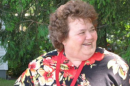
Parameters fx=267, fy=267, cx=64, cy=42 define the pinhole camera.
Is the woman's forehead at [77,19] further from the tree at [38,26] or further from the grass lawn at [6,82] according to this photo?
the grass lawn at [6,82]

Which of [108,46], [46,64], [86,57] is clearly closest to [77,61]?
[86,57]

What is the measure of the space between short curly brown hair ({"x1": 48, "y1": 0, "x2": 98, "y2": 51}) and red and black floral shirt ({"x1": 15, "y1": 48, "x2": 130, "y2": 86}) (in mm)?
240

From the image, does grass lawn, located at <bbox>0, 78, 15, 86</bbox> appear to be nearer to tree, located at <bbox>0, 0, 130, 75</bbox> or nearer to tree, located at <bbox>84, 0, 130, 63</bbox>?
tree, located at <bbox>0, 0, 130, 75</bbox>

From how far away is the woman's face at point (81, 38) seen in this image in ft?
7.80

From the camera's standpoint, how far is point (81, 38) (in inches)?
93.2

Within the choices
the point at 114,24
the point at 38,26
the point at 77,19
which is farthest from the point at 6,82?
the point at 77,19

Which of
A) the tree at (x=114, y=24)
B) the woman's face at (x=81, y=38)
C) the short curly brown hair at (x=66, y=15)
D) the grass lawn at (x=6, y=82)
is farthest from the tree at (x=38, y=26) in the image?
the grass lawn at (x=6, y=82)

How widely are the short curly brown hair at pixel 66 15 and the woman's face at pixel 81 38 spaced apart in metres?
0.05

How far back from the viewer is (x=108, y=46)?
594 cm

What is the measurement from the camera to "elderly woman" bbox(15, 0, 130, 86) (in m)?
2.38

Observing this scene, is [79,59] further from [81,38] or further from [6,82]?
[6,82]

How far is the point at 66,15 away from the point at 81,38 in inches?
10.5

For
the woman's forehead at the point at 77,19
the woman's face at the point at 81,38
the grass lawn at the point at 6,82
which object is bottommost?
the grass lawn at the point at 6,82

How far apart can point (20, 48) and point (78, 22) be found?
3.75m
